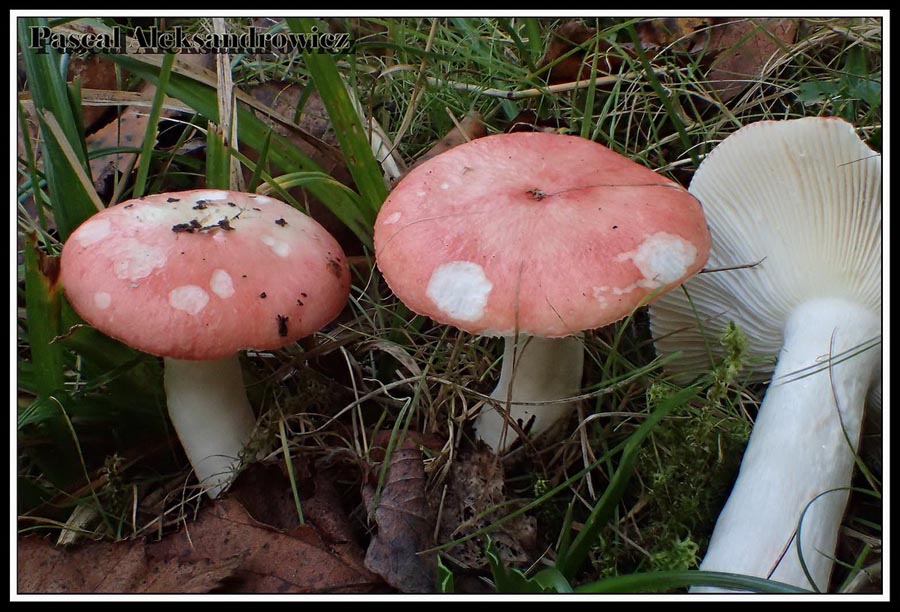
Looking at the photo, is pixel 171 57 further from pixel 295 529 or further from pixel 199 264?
pixel 295 529

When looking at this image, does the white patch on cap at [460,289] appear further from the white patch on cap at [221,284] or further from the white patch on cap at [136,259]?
the white patch on cap at [136,259]

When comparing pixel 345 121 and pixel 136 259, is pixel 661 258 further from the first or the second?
pixel 136 259

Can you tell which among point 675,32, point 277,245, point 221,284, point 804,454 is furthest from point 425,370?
point 675,32

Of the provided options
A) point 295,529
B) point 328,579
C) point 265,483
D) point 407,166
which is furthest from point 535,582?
point 407,166

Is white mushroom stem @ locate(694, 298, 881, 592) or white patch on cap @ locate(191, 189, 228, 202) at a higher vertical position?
white patch on cap @ locate(191, 189, 228, 202)

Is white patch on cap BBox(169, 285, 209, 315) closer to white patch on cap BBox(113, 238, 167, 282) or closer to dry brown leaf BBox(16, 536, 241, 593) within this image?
white patch on cap BBox(113, 238, 167, 282)

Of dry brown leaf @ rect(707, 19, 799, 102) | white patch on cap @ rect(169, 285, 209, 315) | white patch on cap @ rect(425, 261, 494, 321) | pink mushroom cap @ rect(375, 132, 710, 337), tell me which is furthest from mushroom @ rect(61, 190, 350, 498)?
dry brown leaf @ rect(707, 19, 799, 102)
